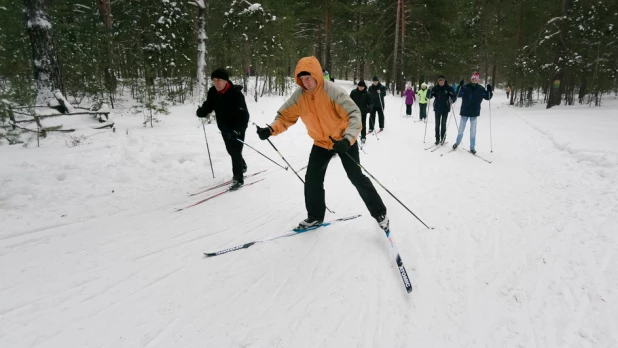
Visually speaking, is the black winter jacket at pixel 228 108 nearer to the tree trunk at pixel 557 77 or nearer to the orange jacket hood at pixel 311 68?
the orange jacket hood at pixel 311 68

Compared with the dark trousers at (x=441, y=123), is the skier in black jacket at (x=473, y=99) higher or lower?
higher

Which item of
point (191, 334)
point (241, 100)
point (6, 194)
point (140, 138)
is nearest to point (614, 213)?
point (191, 334)

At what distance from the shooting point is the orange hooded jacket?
3.46m

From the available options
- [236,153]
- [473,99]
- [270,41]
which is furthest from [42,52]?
[473,99]

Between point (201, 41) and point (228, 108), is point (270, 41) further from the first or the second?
point (228, 108)

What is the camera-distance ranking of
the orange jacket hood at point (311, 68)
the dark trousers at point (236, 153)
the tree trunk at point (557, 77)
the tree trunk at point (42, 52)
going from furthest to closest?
the tree trunk at point (557, 77)
the tree trunk at point (42, 52)
the dark trousers at point (236, 153)
the orange jacket hood at point (311, 68)

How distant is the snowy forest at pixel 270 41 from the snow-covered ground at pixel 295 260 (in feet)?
12.2

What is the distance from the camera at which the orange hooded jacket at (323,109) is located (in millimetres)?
3455

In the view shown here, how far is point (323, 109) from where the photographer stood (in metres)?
3.60

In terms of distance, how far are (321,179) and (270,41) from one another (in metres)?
16.8

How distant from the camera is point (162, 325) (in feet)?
8.06

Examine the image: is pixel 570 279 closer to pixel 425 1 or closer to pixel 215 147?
pixel 215 147

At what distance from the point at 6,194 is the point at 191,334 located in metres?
4.46

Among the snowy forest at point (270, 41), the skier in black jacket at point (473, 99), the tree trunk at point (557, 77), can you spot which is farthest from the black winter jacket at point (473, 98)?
the tree trunk at point (557, 77)
